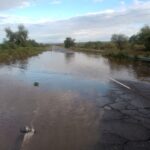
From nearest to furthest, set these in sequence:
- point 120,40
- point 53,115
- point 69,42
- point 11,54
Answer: point 53,115
point 11,54
point 120,40
point 69,42

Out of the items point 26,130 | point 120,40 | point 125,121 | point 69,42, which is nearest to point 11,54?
point 120,40

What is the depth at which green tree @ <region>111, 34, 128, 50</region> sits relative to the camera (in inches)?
2788

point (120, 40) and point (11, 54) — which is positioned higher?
point (120, 40)

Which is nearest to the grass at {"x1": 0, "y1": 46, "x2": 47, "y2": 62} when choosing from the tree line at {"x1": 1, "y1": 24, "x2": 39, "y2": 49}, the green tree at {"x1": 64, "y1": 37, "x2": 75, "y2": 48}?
the tree line at {"x1": 1, "y1": 24, "x2": 39, "y2": 49}

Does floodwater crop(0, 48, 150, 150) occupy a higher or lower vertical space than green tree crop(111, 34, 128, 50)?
lower

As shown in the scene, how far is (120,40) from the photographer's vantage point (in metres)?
71.5

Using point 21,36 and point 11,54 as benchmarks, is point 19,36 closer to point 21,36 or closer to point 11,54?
point 21,36

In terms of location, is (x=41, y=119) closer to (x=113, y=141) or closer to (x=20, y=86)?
(x=113, y=141)

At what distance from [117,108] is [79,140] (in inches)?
158

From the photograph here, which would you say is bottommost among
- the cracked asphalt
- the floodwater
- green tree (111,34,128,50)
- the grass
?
the grass

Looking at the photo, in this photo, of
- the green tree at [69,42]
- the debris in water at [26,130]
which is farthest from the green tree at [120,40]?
the green tree at [69,42]

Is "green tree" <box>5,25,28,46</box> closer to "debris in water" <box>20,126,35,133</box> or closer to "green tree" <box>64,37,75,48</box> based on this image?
"green tree" <box>64,37,75,48</box>

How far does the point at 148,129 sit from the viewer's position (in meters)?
9.06

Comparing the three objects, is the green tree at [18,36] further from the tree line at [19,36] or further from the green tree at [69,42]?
the green tree at [69,42]
